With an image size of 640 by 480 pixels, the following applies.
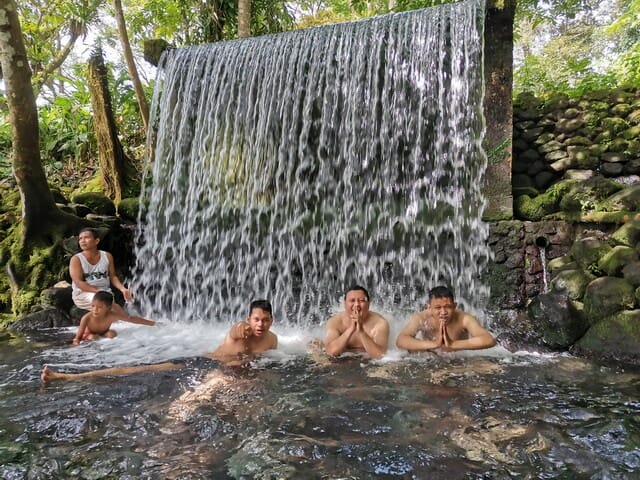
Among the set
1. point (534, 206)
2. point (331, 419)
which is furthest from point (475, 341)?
point (534, 206)

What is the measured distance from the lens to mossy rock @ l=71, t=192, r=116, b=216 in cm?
884

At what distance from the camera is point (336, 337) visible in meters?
5.23

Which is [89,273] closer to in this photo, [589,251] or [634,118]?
[589,251]

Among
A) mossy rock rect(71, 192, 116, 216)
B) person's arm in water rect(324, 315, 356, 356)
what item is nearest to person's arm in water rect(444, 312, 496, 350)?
person's arm in water rect(324, 315, 356, 356)

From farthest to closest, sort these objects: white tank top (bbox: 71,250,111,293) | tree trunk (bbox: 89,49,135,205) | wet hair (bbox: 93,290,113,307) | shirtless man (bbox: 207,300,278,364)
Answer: tree trunk (bbox: 89,49,135,205) < white tank top (bbox: 71,250,111,293) < wet hair (bbox: 93,290,113,307) < shirtless man (bbox: 207,300,278,364)

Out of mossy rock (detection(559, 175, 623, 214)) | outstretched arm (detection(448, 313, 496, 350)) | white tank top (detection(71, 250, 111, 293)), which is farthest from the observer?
white tank top (detection(71, 250, 111, 293))

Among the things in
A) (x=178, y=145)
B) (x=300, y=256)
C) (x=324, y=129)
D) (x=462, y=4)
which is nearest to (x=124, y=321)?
(x=300, y=256)

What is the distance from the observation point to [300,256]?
23.7 ft

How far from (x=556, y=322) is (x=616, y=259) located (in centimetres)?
95

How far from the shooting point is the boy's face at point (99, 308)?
586 centimetres

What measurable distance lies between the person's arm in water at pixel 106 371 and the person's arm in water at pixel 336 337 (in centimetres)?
150

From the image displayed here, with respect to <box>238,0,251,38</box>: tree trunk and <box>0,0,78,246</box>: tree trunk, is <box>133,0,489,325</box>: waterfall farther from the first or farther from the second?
<box>238,0,251,38</box>: tree trunk

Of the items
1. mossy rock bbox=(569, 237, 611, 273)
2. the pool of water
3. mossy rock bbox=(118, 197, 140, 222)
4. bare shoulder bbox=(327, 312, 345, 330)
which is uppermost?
mossy rock bbox=(118, 197, 140, 222)

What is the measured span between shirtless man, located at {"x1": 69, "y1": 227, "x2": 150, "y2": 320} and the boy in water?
0.34 meters
